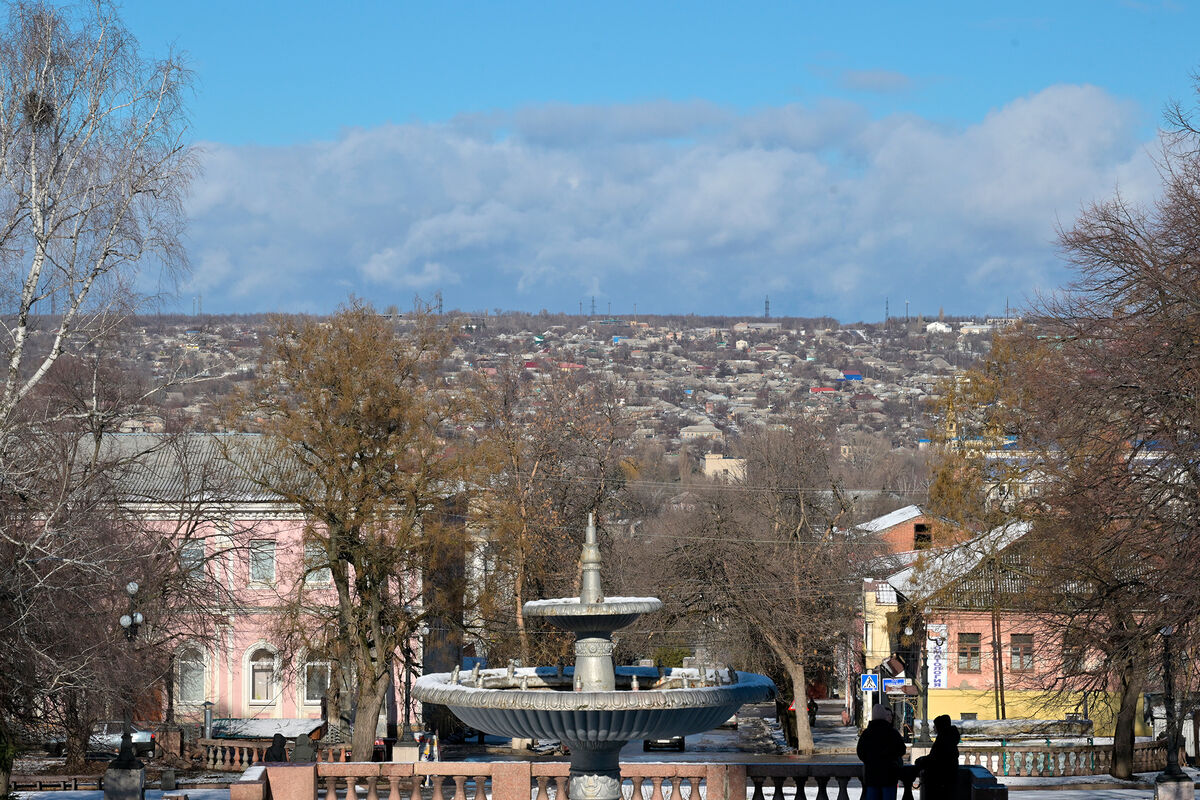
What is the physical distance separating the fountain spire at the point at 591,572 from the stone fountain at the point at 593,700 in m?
0.01

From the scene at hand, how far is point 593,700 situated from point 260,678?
34.0 meters

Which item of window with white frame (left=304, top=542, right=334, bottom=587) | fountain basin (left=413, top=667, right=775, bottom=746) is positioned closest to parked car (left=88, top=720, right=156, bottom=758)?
window with white frame (left=304, top=542, right=334, bottom=587)

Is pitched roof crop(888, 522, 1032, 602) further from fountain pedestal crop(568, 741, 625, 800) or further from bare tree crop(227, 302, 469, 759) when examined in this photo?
fountain pedestal crop(568, 741, 625, 800)

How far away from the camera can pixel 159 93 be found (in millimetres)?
19672

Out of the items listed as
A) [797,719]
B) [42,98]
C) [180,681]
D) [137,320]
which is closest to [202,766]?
[180,681]

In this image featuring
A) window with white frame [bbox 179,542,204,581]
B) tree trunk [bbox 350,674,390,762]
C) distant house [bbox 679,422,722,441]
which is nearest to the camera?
tree trunk [bbox 350,674,390,762]

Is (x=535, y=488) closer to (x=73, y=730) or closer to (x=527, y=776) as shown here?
(x=73, y=730)

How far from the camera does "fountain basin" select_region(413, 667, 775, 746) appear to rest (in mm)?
12742

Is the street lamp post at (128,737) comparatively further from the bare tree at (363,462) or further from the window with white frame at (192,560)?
the window with white frame at (192,560)

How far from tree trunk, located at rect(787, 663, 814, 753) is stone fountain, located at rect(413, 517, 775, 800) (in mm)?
26554

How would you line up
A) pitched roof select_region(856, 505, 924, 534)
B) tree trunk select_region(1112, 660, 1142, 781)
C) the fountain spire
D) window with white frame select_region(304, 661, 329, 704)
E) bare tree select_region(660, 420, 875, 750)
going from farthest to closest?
1. pitched roof select_region(856, 505, 924, 534)
2. window with white frame select_region(304, 661, 329, 704)
3. bare tree select_region(660, 420, 875, 750)
4. tree trunk select_region(1112, 660, 1142, 781)
5. the fountain spire

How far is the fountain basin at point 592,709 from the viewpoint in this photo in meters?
12.7

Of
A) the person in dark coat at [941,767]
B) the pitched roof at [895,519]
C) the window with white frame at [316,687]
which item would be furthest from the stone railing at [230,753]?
the pitched roof at [895,519]

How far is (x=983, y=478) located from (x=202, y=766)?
23.1m
